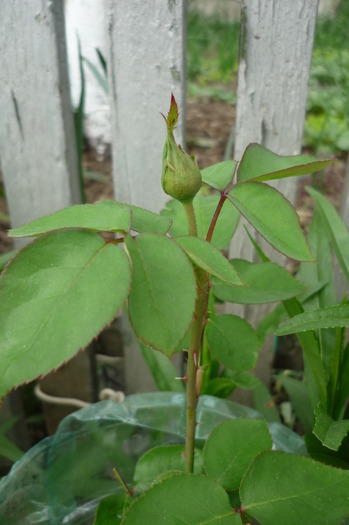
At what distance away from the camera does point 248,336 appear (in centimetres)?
74

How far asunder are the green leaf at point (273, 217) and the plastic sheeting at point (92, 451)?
47 cm

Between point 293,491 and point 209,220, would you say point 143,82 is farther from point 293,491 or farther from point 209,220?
point 293,491

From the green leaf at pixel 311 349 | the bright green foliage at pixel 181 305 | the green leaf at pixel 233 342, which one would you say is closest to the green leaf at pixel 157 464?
the bright green foliage at pixel 181 305

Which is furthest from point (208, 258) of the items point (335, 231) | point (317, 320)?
point (335, 231)

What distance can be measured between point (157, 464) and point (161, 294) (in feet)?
1.26

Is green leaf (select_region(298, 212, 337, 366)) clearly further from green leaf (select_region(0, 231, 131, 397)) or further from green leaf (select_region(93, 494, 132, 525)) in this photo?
green leaf (select_region(0, 231, 131, 397))

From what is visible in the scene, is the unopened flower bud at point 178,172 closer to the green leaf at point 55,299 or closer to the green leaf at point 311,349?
the green leaf at point 55,299

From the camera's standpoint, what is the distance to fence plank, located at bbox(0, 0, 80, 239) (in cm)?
102

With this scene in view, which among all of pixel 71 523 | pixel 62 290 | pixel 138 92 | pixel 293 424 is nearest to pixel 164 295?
pixel 62 290

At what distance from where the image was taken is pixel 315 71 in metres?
3.42

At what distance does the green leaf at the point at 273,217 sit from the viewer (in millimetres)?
506

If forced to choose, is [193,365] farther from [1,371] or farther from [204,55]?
[204,55]

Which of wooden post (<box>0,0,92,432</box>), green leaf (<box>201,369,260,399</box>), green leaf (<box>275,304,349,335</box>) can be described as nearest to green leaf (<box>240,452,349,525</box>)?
green leaf (<box>275,304,349,335</box>)

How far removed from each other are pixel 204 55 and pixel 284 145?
3226mm
